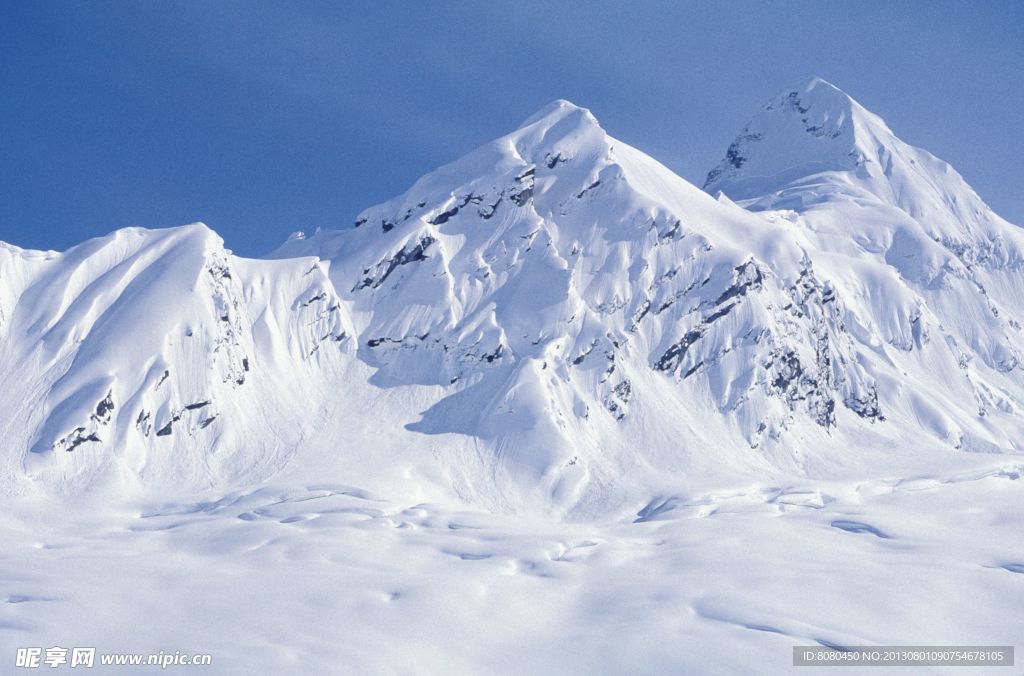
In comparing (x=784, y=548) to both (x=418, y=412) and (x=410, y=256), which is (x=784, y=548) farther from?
(x=410, y=256)

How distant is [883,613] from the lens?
3209 inches

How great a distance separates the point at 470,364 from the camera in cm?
16288

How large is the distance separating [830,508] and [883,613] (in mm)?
46387

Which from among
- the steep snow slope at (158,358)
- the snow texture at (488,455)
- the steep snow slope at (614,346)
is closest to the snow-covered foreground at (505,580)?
the snow texture at (488,455)

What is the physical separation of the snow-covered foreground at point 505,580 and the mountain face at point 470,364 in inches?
527

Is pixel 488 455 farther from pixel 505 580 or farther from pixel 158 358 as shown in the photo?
pixel 158 358

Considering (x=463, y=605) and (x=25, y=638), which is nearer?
(x=25, y=638)

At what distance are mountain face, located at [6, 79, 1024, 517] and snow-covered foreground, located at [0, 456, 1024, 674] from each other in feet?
43.9

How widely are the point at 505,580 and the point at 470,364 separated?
236 ft

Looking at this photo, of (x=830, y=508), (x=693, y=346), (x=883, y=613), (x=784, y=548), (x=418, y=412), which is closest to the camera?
(x=883, y=613)

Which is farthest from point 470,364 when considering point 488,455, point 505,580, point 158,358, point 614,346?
point 505,580

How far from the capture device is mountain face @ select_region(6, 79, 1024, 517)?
13664cm

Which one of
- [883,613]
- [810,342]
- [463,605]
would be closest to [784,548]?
[883,613]

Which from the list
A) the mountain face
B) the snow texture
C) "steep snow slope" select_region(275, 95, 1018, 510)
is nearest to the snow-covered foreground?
the snow texture
